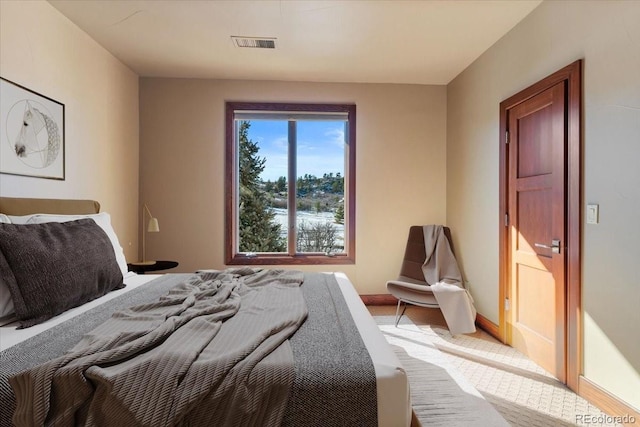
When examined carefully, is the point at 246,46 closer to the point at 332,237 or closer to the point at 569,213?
the point at 332,237

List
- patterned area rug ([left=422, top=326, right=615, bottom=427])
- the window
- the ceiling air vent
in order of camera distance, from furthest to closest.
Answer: the window, the ceiling air vent, patterned area rug ([left=422, top=326, right=615, bottom=427])

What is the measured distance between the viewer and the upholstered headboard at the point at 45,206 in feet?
6.63

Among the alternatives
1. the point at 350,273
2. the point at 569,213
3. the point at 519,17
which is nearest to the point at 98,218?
the point at 350,273

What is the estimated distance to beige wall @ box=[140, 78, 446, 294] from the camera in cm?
383

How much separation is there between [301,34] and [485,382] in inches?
120

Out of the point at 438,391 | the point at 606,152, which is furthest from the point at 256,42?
the point at 438,391

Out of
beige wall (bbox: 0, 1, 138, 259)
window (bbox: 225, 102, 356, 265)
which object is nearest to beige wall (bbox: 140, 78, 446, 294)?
window (bbox: 225, 102, 356, 265)

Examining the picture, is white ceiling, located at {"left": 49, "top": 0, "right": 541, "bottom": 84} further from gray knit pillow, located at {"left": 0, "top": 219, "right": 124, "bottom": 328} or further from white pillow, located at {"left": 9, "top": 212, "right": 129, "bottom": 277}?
gray knit pillow, located at {"left": 0, "top": 219, "right": 124, "bottom": 328}

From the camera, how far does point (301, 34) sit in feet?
9.43

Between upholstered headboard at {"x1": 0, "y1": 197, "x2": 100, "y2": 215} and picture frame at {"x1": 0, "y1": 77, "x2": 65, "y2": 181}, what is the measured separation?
0.21 m

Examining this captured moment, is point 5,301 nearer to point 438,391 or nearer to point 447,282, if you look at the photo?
point 438,391

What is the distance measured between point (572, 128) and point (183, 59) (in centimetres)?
339

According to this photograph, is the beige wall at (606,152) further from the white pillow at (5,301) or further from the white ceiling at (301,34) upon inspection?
the white pillow at (5,301)

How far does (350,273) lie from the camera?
4.00 metres
